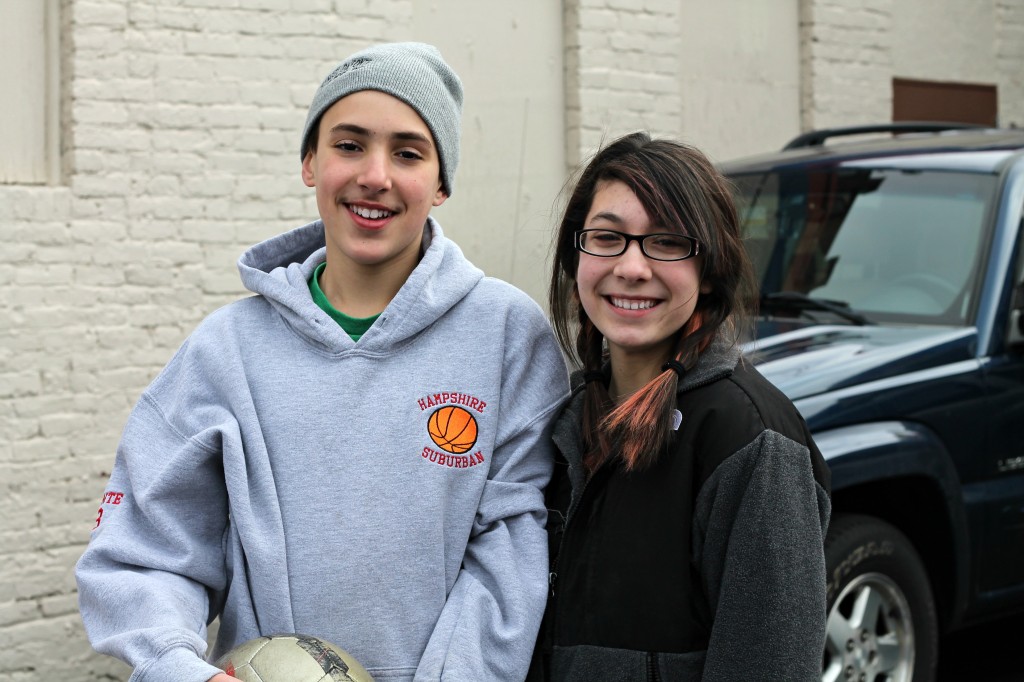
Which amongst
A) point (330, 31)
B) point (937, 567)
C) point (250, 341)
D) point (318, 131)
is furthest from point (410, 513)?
point (330, 31)

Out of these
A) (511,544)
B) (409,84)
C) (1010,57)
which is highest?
(1010,57)

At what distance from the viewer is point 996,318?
14.4 feet

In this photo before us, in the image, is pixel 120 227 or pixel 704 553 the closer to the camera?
pixel 704 553

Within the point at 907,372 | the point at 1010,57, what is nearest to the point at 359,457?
the point at 907,372

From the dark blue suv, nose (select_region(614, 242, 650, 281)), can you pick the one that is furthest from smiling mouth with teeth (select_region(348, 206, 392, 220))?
the dark blue suv

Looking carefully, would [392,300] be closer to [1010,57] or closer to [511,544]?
[511,544]

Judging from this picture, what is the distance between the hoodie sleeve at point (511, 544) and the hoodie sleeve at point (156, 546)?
407 mm

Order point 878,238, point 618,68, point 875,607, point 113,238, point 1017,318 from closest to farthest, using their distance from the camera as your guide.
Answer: point 875,607
point 1017,318
point 878,238
point 113,238
point 618,68

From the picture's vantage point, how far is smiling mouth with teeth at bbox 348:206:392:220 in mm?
2314

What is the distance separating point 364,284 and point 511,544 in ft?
1.82

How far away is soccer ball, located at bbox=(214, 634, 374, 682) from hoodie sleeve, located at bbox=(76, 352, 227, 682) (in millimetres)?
80

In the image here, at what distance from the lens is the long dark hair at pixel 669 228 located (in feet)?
6.99

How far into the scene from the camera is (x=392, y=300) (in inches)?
92.5

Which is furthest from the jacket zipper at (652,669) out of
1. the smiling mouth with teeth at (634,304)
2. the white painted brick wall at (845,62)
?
the white painted brick wall at (845,62)
